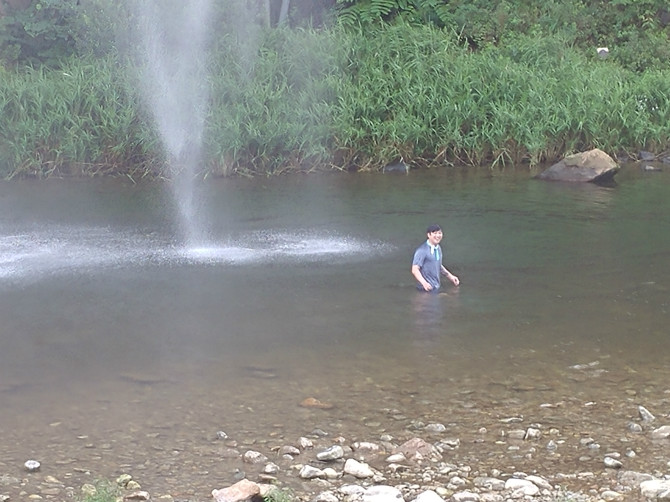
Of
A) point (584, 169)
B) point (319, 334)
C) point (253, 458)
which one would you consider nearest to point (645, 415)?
point (253, 458)

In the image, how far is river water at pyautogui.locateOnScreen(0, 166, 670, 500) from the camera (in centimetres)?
801

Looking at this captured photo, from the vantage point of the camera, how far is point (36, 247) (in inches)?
602

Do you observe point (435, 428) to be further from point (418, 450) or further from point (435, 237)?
point (435, 237)

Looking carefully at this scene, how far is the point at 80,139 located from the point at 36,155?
0.99m

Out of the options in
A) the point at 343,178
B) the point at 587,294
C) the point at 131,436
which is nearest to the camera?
the point at 131,436

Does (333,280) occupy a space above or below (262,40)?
below

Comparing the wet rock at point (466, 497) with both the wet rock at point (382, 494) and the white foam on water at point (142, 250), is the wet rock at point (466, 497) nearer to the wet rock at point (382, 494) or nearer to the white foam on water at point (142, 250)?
the wet rock at point (382, 494)

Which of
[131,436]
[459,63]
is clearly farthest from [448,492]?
[459,63]

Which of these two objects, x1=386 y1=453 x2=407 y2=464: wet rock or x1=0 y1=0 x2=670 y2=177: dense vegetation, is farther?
x1=0 y1=0 x2=670 y2=177: dense vegetation

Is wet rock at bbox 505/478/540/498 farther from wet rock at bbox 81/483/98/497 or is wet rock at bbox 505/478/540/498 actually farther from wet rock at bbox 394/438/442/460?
wet rock at bbox 81/483/98/497

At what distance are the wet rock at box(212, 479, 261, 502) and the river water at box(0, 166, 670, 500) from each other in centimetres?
41

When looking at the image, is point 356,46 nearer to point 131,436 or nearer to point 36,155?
point 36,155

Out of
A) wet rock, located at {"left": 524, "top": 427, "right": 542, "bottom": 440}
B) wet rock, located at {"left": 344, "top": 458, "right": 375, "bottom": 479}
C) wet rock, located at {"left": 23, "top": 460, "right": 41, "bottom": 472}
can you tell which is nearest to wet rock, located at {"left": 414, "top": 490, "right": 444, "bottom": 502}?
wet rock, located at {"left": 344, "top": 458, "right": 375, "bottom": 479}

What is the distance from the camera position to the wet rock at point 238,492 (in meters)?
6.41
